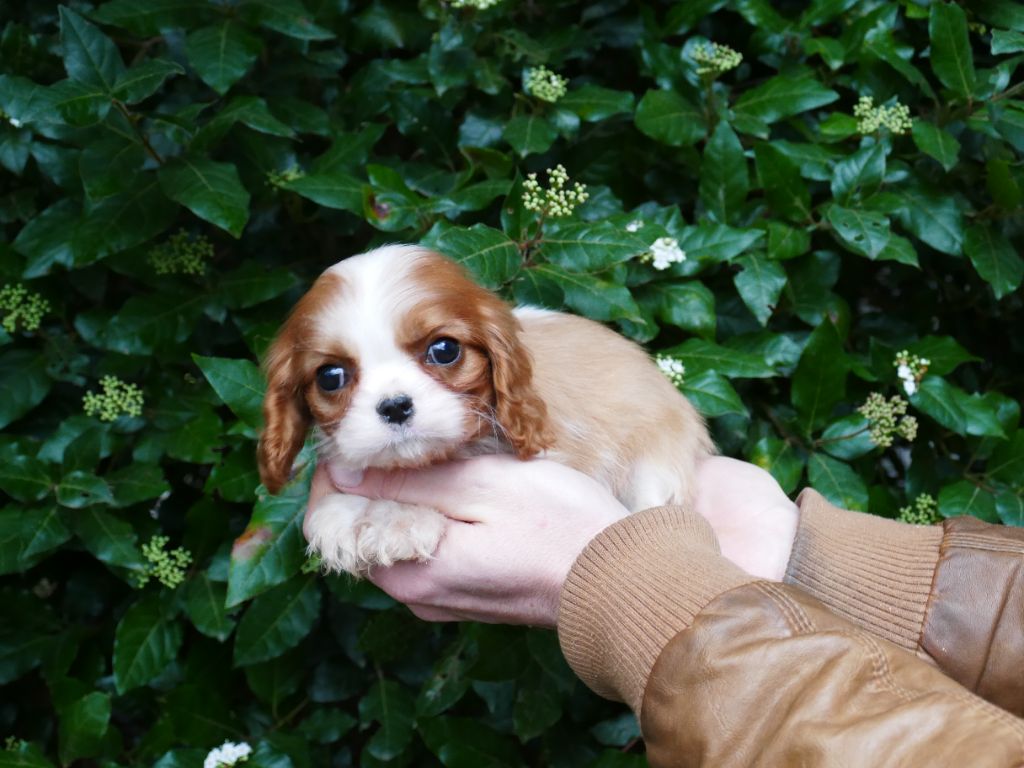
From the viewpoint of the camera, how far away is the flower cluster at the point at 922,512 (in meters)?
2.90

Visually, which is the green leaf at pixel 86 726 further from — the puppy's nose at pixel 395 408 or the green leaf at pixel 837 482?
the green leaf at pixel 837 482

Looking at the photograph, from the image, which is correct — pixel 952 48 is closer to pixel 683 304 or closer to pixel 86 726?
pixel 683 304

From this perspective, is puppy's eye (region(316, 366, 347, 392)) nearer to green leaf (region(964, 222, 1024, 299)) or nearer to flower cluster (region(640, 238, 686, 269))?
flower cluster (region(640, 238, 686, 269))

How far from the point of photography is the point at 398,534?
2117mm

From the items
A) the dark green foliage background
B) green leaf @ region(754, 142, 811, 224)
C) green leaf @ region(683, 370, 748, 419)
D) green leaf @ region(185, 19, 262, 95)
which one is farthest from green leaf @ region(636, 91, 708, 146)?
green leaf @ region(185, 19, 262, 95)

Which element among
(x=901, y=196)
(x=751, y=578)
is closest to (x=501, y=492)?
(x=751, y=578)

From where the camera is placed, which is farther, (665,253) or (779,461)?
(779,461)

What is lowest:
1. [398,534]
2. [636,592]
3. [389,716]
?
[389,716]

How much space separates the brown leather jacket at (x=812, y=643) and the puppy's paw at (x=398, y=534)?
1.34ft

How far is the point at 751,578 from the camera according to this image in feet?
5.36

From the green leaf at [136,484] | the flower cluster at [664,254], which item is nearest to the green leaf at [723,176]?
the flower cluster at [664,254]

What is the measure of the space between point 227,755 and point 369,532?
3.31ft

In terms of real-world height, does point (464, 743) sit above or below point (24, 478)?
below

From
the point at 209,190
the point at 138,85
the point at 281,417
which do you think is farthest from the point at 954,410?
the point at 138,85
